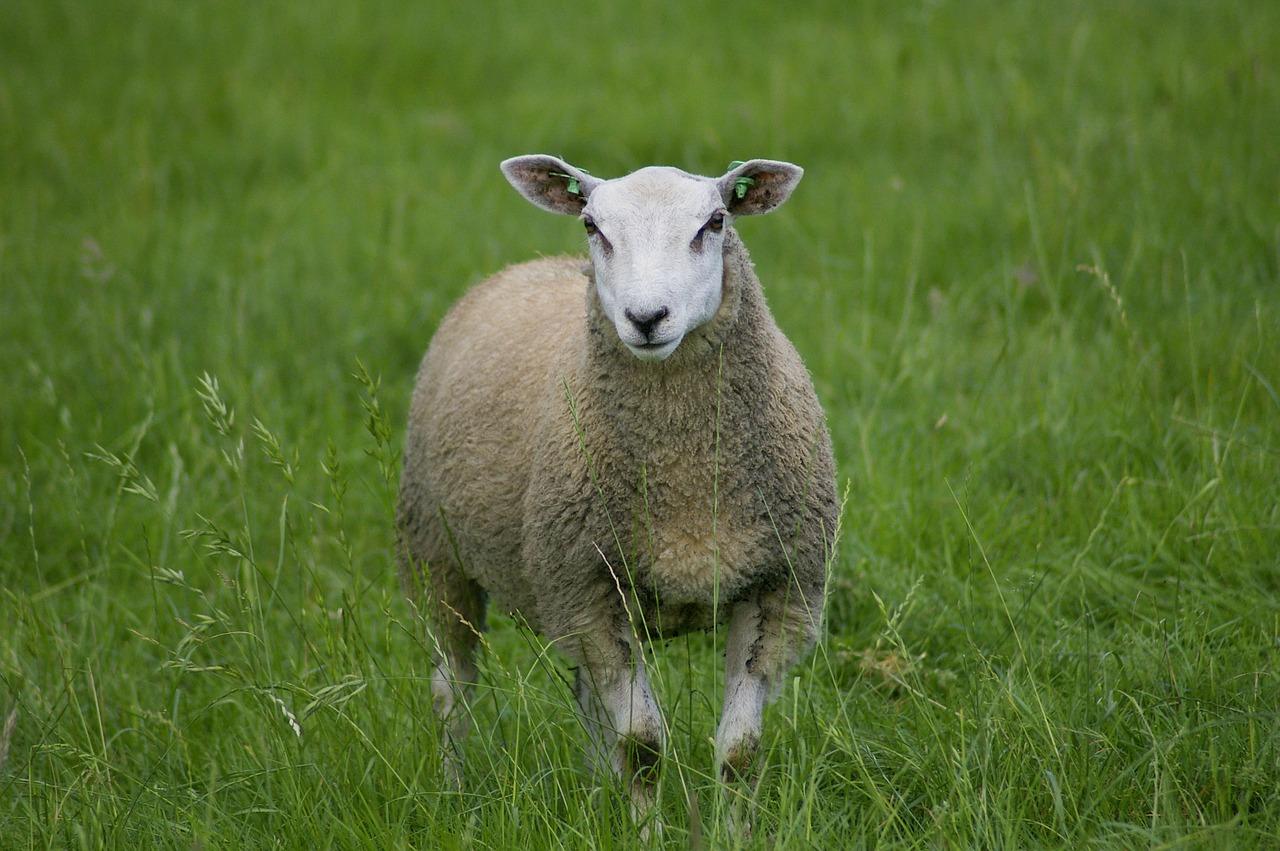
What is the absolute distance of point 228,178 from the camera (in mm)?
8273

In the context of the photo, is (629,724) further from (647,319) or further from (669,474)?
(647,319)

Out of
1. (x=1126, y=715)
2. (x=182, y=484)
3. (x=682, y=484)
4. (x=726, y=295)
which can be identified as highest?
(x=726, y=295)

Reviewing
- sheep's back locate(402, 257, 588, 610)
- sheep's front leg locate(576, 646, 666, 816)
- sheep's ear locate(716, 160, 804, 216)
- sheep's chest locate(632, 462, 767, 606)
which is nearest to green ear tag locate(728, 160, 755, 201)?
sheep's ear locate(716, 160, 804, 216)

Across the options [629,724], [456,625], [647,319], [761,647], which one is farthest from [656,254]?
[456,625]

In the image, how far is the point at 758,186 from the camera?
11.0ft

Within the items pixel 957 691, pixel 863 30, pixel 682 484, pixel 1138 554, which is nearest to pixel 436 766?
pixel 682 484

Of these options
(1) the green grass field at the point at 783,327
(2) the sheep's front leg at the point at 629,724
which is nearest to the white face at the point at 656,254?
(1) the green grass field at the point at 783,327

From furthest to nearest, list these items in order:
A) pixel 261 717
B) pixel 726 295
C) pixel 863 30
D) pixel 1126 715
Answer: pixel 863 30 → pixel 261 717 → pixel 726 295 → pixel 1126 715

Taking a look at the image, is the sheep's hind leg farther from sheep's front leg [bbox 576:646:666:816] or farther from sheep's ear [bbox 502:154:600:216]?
sheep's ear [bbox 502:154:600:216]

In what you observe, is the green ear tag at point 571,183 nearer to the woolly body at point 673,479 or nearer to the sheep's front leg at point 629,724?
the woolly body at point 673,479

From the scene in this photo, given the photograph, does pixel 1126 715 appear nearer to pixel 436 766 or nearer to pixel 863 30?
pixel 436 766

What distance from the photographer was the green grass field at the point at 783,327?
297cm

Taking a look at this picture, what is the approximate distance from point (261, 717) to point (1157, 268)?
3.99 meters

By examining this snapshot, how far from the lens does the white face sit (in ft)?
9.39
